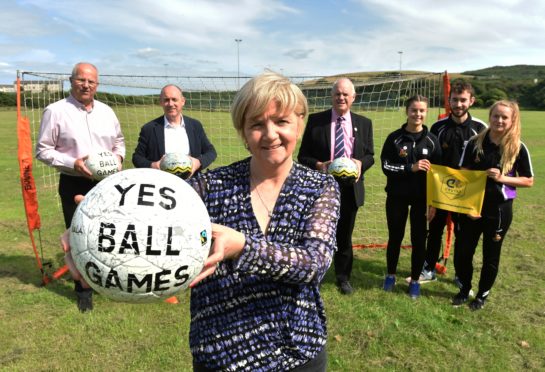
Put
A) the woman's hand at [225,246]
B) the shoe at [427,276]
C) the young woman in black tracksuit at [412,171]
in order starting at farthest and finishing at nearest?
1. the shoe at [427,276]
2. the young woman in black tracksuit at [412,171]
3. the woman's hand at [225,246]

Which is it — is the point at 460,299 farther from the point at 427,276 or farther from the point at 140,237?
the point at 140,237

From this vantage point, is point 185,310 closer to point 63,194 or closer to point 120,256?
point 63,194

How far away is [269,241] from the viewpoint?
5.31 ft

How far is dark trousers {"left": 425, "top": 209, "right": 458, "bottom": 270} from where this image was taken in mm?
5723

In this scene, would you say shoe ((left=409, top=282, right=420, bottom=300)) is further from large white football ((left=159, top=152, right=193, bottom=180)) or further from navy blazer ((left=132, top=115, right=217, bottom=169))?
large white football ((left=159, top=152, right=193, bottom=180))

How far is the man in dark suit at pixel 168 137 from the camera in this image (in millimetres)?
5375

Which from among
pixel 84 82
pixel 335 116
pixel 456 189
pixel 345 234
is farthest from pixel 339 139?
pixel 84 82

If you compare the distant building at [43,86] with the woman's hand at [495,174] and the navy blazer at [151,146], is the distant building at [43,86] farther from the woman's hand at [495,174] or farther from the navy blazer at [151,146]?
the woman's hand at [495,174]

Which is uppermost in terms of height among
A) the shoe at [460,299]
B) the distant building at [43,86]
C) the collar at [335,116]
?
the distant building at [43,86]

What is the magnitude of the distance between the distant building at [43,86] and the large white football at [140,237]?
5.97 meters

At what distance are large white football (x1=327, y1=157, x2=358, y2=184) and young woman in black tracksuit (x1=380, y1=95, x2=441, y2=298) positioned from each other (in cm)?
80

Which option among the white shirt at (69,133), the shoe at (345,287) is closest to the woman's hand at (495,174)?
the shoe at (345,287)

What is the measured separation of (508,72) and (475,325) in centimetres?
16717

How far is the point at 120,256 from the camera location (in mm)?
1491
